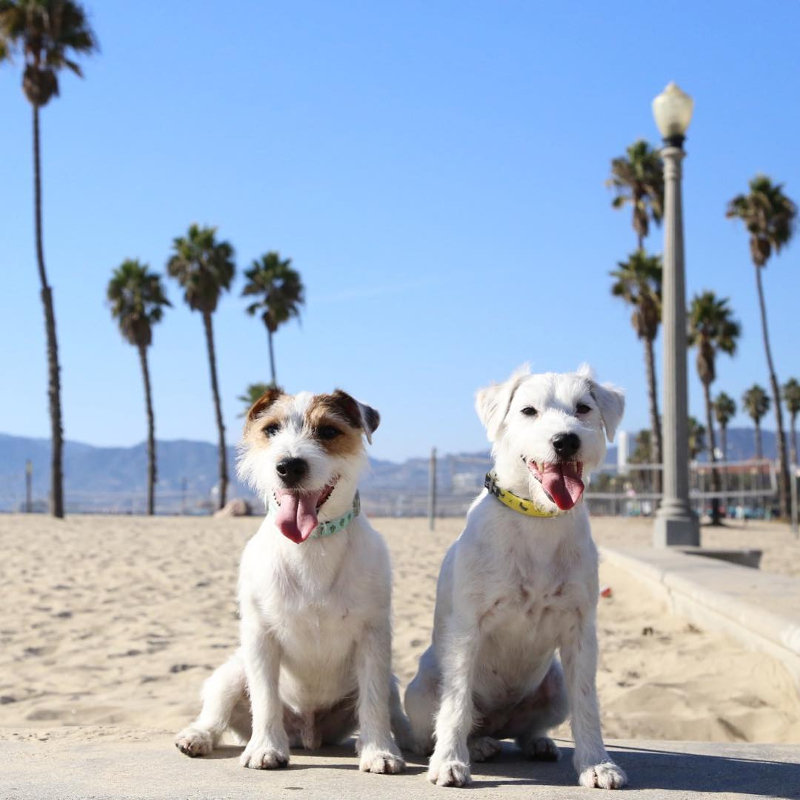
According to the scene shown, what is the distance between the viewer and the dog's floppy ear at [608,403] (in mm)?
3529

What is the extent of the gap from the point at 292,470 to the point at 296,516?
0.60 feet

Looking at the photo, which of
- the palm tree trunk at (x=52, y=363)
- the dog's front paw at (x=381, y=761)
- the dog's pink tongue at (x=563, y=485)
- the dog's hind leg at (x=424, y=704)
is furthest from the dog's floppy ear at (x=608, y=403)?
the palm tree trunk at (x=52, y=363)

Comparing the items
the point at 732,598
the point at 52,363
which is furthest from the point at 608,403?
the point at 52,363

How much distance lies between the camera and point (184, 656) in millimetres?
6281

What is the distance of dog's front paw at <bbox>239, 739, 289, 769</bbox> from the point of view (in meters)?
3.20

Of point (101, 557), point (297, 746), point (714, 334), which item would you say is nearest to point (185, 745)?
point (297, 746)

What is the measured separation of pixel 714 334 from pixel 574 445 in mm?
40249

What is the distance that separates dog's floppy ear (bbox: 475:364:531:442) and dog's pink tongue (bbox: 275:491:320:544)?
79 cm

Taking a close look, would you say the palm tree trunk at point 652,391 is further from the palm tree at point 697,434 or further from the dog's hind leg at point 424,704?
the palm tree at point 697,434

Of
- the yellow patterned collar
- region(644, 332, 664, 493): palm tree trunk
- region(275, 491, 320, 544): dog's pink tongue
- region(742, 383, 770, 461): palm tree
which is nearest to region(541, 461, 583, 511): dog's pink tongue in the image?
the yellow patterned collar

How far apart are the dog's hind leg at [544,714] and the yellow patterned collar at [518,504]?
0.81m

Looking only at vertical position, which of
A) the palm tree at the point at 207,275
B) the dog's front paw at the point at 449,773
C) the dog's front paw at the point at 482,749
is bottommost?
the dog's front paw at the point at 482,749

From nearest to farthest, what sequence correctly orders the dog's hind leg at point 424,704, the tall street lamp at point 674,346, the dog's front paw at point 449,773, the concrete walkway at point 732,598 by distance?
the dog's front paw at point 449,773 < the dog's hind leg at point 424,704 < the concrete walkway at point 732,598 < the tall street lamp at point 674,346

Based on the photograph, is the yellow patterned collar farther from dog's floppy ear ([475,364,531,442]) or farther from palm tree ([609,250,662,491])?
palm tree ([609,250,662,491])
